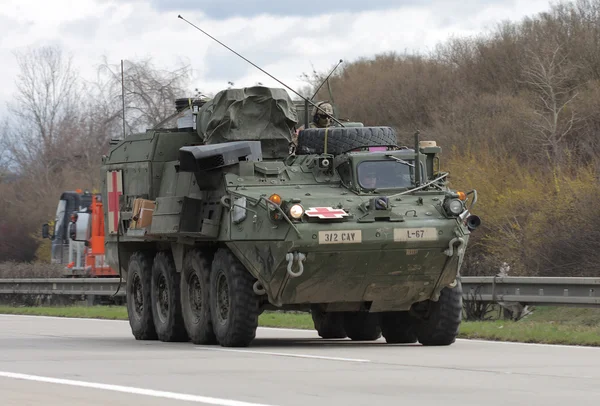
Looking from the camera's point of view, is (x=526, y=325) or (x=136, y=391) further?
(x=526, y=325)

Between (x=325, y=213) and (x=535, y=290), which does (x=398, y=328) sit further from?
(x=535, y=290)

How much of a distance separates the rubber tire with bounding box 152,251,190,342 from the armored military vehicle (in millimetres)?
20

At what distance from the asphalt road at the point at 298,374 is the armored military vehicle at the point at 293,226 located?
23.1 inches

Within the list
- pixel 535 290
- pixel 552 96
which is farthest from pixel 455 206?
pixel 552 96

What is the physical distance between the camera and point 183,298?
18.7 meters

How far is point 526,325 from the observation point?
20094mm

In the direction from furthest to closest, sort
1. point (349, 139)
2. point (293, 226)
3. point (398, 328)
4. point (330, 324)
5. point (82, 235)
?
1. point (82, 235)
2. point (330, 324)
3. point (398, 328)
4. point (349, 139)
5. point (293, 226)

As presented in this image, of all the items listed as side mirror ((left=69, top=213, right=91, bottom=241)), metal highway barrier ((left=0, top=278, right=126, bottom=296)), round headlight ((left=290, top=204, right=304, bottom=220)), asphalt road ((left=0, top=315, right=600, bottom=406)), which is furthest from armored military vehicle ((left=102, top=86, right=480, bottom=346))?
side mirror ((left=69, top=213, right=91, bottom=241))

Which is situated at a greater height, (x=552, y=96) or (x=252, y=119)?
(x=552, y=96)

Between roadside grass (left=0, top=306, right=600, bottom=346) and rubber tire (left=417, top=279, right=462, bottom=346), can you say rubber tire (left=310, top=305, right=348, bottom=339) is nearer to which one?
roadside grass (left=0, top=306, right=600, bottom=346)

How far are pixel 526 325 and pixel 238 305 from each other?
5.42 meters

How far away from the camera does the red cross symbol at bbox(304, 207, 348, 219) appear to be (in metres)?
15.9

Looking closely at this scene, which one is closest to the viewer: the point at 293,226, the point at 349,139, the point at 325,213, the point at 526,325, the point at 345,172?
the point at 293,226

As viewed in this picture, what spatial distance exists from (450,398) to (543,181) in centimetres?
2406
